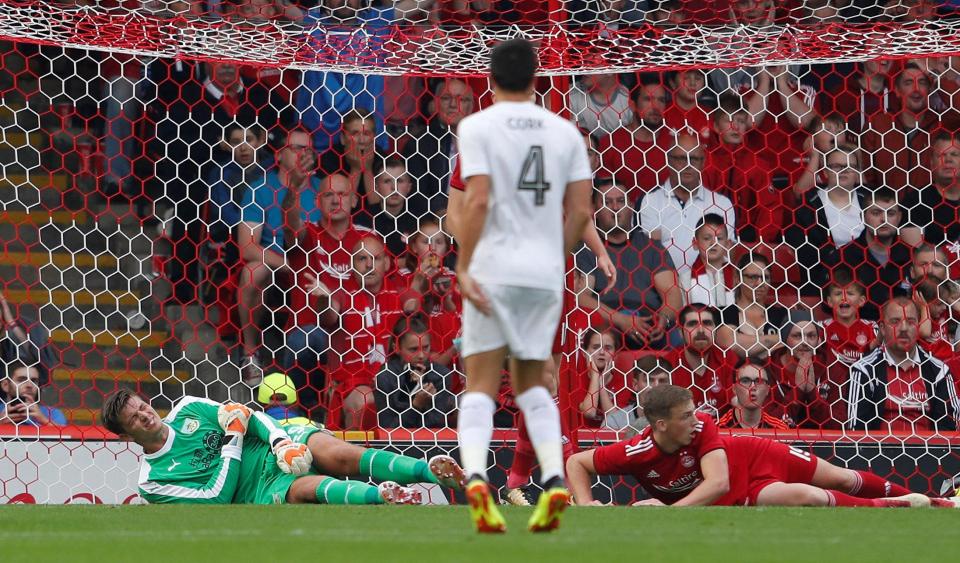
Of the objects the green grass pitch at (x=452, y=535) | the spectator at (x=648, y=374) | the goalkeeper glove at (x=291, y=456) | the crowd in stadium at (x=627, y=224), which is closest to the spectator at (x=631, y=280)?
the crowd in stadium at (x=627, y=224)

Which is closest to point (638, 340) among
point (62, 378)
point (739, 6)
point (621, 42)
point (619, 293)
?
point (619, 293)

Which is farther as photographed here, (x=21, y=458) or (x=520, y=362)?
(x=21, y=458)

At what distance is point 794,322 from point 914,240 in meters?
0.92

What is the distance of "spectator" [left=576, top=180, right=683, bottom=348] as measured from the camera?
840 cm

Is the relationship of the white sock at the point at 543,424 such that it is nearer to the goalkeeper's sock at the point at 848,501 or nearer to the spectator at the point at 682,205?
the goalkeeper's sock at the point at 848,501

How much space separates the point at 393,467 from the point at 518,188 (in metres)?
2.82

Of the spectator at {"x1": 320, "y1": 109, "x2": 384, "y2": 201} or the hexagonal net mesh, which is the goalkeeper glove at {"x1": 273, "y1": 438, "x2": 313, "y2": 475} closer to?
the hexagonal net mesh

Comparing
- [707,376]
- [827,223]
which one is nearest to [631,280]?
[707,376]

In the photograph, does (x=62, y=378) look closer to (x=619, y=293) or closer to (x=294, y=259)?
(x=294, y=259)

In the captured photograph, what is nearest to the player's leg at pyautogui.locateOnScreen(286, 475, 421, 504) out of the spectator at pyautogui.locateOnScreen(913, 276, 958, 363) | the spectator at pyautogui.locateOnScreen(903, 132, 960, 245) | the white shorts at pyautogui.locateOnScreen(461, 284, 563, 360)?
the white shorts at pyautogui.locateOnScreen(461, 284, 563, 360)

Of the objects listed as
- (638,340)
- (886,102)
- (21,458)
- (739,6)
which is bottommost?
(21,458)

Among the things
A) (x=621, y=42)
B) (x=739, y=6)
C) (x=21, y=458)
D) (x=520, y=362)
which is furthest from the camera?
(x=739, y=6)

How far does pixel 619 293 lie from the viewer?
28.0 feet

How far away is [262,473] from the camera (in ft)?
23.3
